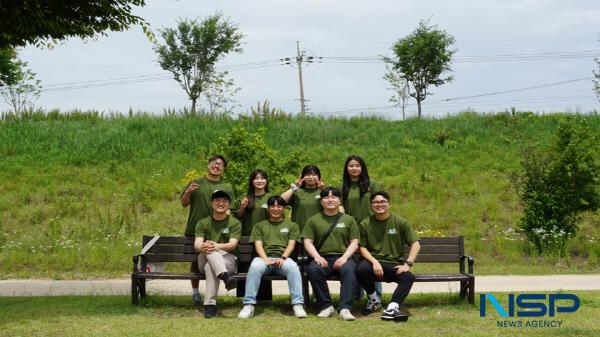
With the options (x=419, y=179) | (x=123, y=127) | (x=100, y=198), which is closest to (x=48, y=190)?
(x=100, y=198)

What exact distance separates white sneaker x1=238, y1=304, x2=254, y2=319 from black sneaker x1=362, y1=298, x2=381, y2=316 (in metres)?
1.25

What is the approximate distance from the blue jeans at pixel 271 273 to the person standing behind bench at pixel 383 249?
70 centimetres

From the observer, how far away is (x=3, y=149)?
69.1ft

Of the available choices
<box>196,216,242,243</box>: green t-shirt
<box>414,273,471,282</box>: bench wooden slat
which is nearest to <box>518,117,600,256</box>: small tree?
<box>414,273,471,282</box>: bench wooden slat

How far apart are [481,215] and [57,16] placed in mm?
11004

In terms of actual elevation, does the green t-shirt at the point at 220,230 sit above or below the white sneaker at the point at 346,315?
above

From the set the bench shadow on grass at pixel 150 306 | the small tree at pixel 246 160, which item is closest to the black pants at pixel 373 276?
the bench shadow on grass at pixel 150 306

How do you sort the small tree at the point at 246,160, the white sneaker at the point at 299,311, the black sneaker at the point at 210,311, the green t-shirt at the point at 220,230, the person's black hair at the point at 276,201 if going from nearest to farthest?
the white sneaker at the point at 299,311 < the black sneaker at the point at 210,311 < the person's black hair at the point at 276,201 < the green t-shirt at the point at 220,230 < the small tree at the point at 246,160

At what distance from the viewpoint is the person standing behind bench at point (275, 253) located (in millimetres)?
7621

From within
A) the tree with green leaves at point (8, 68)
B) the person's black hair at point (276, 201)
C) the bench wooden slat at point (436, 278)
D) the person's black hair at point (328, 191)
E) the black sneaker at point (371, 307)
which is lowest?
the black sneaker at point (371, 307)

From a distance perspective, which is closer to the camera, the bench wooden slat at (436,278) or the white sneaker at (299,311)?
the white sneaker at (299,311)

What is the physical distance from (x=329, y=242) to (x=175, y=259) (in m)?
2.08

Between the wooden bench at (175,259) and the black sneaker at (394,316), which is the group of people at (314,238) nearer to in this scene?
the black sneaker at (394,316)

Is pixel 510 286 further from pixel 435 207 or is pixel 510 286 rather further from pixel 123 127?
pixel 123 127
